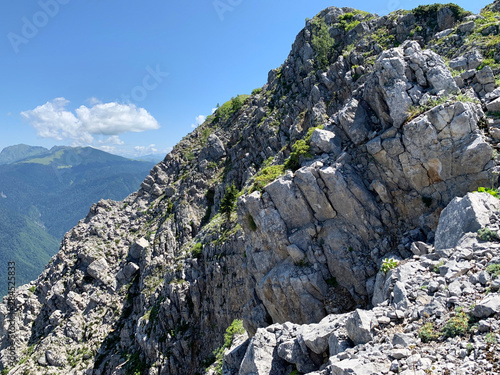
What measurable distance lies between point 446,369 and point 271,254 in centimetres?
1912

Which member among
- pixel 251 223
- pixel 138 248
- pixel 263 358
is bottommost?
pixel 263 358

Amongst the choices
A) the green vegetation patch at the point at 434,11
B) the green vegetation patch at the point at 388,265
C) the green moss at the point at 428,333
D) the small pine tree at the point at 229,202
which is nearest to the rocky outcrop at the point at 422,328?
the green moss at the point at 428,333

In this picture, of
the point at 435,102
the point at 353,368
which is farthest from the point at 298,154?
the point at 353,368

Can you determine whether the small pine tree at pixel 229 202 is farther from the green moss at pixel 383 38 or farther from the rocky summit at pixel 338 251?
the green moss at pixel 383 38

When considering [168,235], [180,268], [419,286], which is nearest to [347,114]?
[419,286]

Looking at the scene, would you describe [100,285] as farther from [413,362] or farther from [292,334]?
[413,362]

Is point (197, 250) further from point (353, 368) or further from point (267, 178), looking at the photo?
point (353, 368)

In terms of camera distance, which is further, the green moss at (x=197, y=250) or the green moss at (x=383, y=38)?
the green moss at (x=197, y=250)

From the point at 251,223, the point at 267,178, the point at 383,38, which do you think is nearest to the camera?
the point at 251,223

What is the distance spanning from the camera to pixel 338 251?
81.0ft

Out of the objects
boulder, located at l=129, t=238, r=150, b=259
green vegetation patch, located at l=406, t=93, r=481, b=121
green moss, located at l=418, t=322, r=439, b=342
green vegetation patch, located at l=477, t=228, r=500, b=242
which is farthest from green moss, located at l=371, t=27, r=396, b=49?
boulder, located at l=129, t=238, r=150, b=259

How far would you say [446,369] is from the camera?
9.35 metres

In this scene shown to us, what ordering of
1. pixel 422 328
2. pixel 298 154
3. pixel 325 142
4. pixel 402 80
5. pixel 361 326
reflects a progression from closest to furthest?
1. pixel 422 328
2. pixel 361 326
3. pixel 402 80
4. pixel 325 142
5. pixel 298 154

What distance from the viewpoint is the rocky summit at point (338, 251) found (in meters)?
12.7
